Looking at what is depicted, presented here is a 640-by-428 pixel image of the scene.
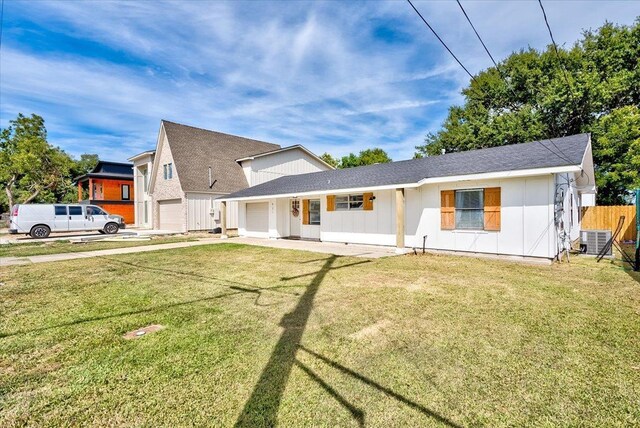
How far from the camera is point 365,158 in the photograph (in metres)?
41.6

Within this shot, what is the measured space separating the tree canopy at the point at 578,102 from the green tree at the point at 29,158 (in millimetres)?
36272

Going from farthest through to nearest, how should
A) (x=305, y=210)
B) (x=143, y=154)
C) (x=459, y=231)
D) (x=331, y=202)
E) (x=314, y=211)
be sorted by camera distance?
(x=143, y=154)
(x=305, y=210)
(x=314, y=211)
(x=331, y=202)
(x=459, y=231)

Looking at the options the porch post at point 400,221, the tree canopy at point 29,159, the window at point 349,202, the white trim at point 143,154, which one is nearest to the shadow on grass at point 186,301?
the porch post at point 400,221

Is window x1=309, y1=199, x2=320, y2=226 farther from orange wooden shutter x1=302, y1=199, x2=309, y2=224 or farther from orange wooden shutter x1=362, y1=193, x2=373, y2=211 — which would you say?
orange wooden shutter x1=362, y1=193, x2=373, y2=211

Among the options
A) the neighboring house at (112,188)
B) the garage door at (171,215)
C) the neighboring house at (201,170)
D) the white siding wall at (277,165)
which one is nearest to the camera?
the neighboring house at (201,170)

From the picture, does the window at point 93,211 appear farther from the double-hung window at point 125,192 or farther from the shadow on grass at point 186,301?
the double-hung window at point 125,192

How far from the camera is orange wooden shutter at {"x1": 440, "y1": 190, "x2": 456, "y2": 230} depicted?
10.7 metres

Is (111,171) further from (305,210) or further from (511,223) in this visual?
(511,223)

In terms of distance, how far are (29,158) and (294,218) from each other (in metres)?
26.7

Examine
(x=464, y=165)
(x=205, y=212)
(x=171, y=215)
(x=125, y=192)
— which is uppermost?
(x=125, y=192)

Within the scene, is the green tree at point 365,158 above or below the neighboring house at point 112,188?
above

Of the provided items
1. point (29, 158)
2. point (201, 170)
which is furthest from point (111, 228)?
point (29, 158)

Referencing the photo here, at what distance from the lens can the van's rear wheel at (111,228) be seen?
19.5 m

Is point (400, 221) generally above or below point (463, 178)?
below
